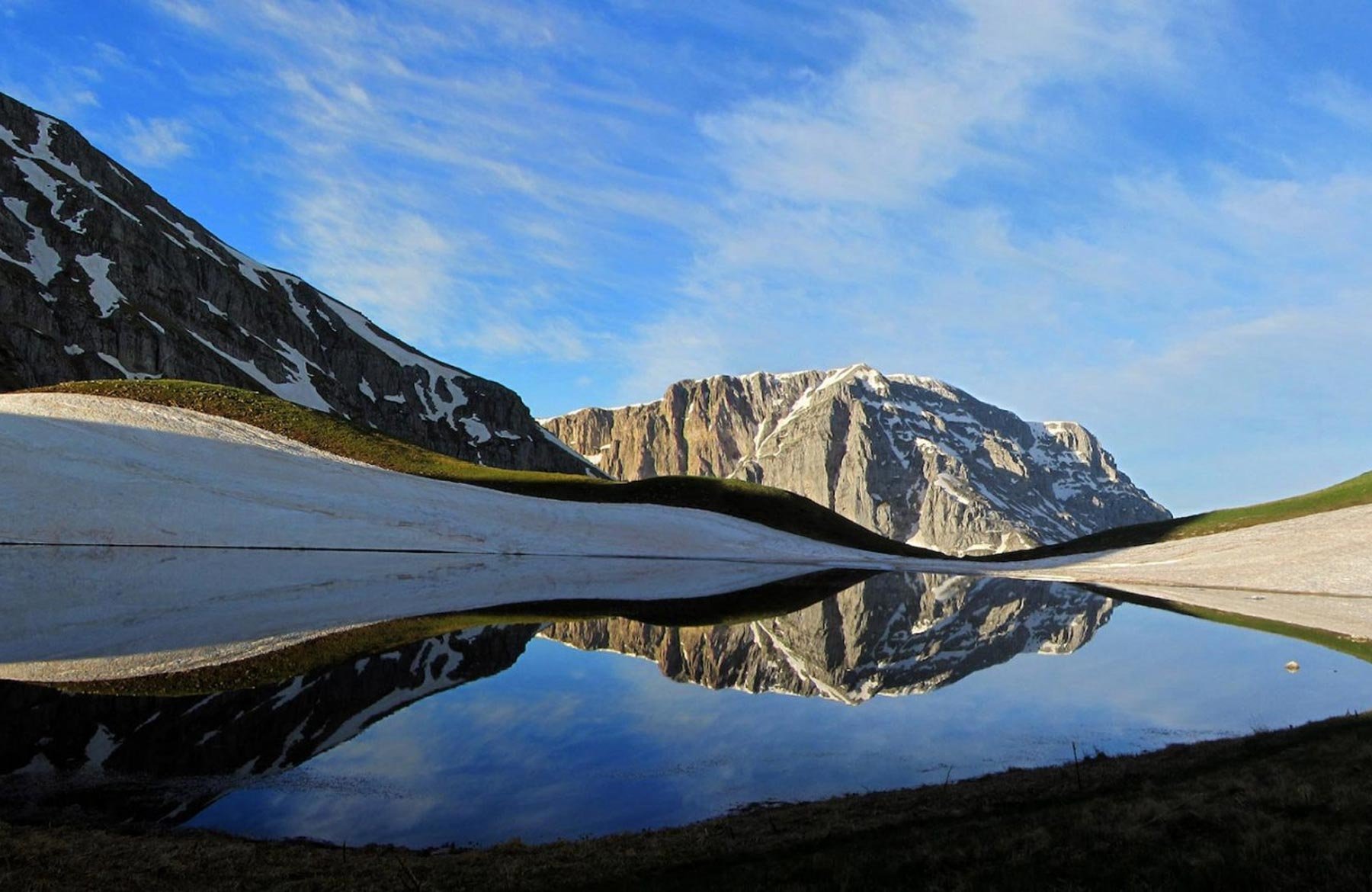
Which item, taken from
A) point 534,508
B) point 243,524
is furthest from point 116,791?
point 534,508

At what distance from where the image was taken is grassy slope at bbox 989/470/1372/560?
7925 centimetres

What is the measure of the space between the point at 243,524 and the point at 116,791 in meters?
Answer: 49.3

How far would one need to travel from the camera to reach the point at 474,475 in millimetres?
84312

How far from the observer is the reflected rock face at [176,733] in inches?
595

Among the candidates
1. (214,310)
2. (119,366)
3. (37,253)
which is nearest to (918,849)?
(119,366)

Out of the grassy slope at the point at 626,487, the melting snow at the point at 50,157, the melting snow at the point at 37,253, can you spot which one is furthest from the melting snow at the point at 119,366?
the grassy slope at the point at 626,487

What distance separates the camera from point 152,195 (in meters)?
191

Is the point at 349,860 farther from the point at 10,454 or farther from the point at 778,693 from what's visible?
the point at 10,454

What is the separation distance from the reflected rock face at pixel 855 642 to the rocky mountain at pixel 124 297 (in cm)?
12420

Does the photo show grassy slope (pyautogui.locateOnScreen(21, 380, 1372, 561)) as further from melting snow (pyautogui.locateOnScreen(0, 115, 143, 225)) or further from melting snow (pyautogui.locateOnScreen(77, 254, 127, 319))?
melting snow (pyautogui.locateOnScreen(0, 115, 143, 225))

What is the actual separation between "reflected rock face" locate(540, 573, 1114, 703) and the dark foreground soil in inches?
444

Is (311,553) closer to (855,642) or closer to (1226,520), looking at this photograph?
(855,642)

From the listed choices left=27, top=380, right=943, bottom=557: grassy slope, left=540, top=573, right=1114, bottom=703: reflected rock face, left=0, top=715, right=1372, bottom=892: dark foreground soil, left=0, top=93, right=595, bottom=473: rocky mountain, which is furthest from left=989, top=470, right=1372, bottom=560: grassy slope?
left=0, top=93, right=595, bottom=473: rocky mountain

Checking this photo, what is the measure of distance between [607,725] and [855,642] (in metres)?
15.8
